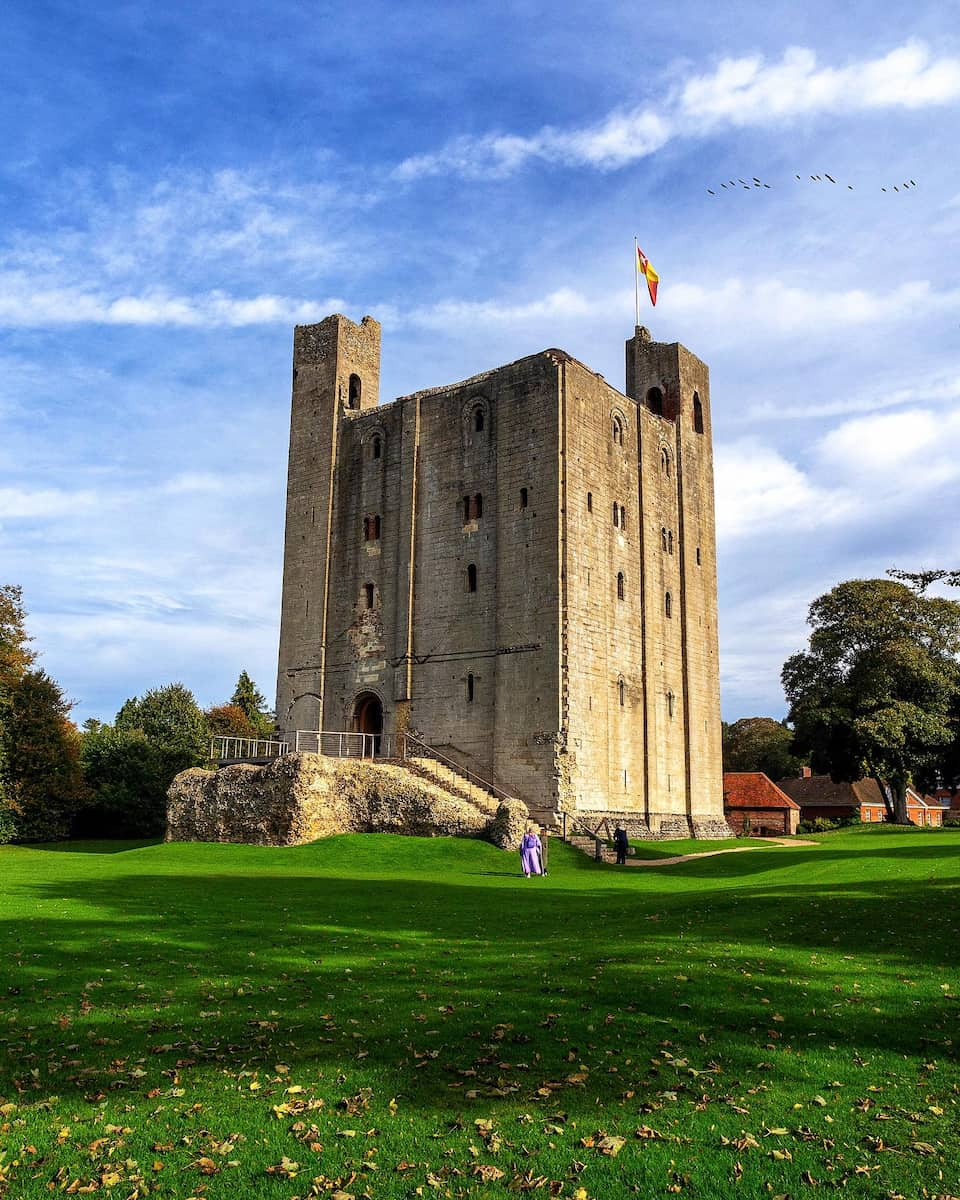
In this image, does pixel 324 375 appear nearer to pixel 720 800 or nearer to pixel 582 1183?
pixel 720 800

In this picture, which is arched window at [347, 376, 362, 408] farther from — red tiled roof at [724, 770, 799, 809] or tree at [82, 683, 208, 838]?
red tiled roof at [724, 770, 799, 809]

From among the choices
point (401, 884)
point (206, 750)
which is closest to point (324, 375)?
point (206, 750)

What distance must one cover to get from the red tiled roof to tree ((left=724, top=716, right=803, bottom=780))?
81.8 ft

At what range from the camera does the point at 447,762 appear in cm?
4162

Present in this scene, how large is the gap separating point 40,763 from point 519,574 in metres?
28.1

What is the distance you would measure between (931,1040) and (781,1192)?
3588 millimetres

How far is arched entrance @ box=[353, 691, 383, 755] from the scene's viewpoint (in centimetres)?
4559

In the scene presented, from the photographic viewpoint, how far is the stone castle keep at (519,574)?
40594 millimetres

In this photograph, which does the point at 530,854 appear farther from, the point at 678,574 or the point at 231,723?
the point at 231,723

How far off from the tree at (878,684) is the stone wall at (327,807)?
2572 centimetres

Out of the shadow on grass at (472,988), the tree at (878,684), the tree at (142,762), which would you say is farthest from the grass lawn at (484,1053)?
the tree at (142,762)

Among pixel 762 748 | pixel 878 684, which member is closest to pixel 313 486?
pixel 878 684

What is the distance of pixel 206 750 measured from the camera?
206 feet

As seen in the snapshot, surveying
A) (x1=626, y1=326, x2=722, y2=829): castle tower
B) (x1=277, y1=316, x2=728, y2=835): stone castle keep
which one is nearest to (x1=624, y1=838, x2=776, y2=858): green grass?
(x1=277, y1=316, x2=728, y2=835): stone castle keep
